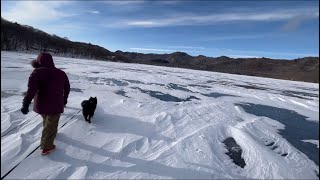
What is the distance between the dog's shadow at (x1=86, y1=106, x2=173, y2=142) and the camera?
5.48m

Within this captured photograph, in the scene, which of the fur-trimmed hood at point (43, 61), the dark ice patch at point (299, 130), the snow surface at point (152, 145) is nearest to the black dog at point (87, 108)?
the snow surface at point (152, 145)

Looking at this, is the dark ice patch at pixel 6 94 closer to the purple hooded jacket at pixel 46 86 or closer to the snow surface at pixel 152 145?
the snow surface at pixel 152 145

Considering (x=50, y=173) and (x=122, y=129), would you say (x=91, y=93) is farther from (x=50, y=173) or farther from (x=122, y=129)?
(x=50, y=173)

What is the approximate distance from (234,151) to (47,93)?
3509 mm

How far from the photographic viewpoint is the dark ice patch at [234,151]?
460 cm

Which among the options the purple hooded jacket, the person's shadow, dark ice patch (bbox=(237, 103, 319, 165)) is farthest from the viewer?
dark ice patch (bbox=(237, 103, 319, 165))

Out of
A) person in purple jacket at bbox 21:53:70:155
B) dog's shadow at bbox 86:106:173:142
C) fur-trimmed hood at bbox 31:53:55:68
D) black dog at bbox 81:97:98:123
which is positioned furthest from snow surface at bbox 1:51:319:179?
fur-trimmed hood at bbox 31:53:55:68

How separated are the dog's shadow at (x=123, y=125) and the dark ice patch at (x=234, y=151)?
46.3 inches

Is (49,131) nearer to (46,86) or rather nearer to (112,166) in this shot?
(46,86)

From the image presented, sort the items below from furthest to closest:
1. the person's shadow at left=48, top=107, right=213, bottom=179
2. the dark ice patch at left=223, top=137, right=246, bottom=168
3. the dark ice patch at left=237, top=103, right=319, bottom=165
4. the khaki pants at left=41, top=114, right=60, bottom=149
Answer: the dark ice patch at left=237, top=103, right=319, bottom=165 < the dark ice patch at left=223, top=137, right=246, bottom=168 < the khaki pants at left=41, top=114, right=60, bottom=149 < the person's shadow at left=48, top=107, right=213, bottom=179

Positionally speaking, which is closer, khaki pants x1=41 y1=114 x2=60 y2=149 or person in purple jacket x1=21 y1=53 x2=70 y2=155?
person in purple jacket x1=21 y1=53 x2=70 y2=155

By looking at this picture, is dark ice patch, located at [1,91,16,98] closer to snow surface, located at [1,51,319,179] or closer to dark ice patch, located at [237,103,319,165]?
snow surface, located at [1,51,319,179]

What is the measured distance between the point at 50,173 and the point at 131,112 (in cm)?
373

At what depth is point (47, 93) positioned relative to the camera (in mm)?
4055
